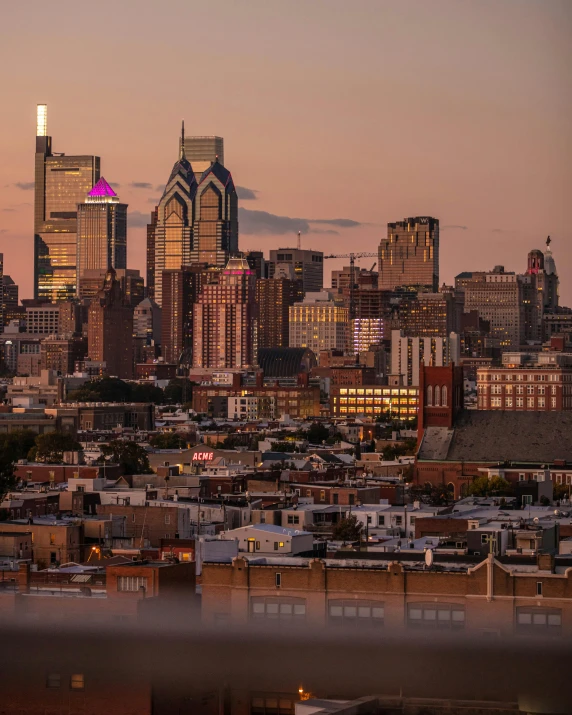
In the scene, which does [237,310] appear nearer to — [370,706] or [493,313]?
[493,313]

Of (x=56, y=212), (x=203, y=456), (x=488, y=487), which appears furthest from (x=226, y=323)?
(x=488, y=487)

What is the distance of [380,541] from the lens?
9688 millimetres

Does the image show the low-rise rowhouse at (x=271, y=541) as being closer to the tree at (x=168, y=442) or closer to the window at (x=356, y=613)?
the window at (x=356, y=613)

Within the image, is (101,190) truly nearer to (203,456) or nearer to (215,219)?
(215,219)

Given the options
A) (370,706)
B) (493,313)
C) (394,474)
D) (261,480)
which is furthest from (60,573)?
(493,313)

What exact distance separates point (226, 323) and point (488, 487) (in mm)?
69242

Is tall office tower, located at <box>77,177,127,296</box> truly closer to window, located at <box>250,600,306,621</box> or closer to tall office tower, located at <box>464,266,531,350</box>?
tall office tower, located at <box>464,266,531,350</box>

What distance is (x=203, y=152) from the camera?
12450cm

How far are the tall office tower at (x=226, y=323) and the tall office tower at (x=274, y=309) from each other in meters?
9.78

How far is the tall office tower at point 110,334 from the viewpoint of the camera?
267 feet

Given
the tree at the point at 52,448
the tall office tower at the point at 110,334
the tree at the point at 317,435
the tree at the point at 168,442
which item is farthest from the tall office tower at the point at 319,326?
the tree at the point at 52,448

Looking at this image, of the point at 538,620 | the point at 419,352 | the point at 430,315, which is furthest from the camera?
the point at 430,315

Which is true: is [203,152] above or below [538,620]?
above

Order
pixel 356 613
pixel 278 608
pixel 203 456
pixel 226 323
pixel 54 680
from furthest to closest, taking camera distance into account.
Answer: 1. pixel 226 323
2. pixel 203 456
3. pixel 278 608
4. pixel 356 613
5. pixel 54 680
